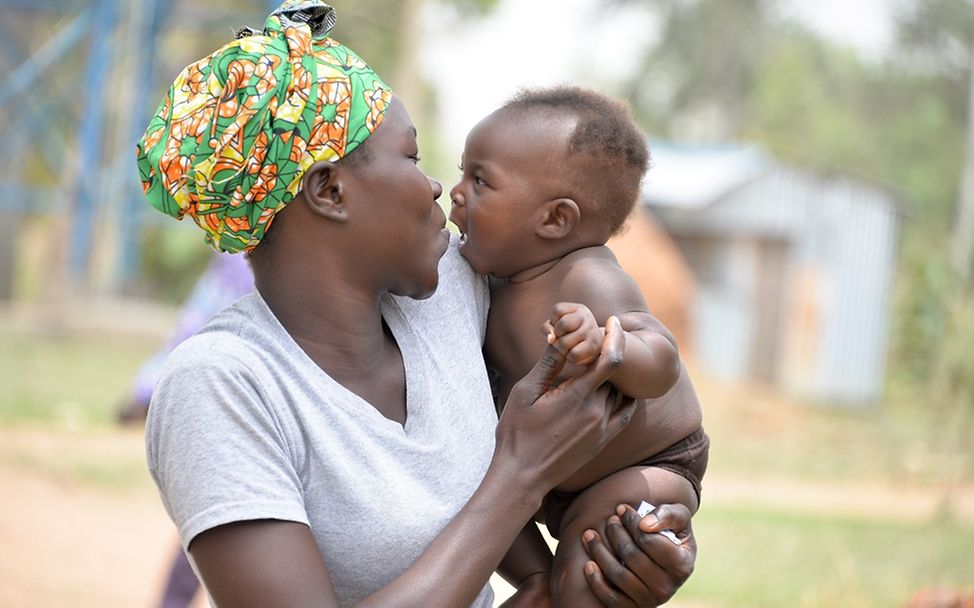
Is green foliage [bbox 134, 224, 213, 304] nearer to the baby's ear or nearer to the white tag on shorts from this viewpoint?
the baby's ear

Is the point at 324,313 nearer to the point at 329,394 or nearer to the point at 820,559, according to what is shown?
the point at 329,394

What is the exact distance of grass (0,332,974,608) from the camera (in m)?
7.93

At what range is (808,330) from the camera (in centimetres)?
1877

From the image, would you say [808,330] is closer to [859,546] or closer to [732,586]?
[859,546]

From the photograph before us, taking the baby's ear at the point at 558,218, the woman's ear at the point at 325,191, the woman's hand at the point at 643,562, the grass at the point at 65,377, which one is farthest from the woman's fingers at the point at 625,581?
the grass at the point at 65,377

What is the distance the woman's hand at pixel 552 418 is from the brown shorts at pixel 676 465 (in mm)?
332

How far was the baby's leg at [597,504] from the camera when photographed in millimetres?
2250

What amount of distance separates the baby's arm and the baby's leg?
195 millimetres

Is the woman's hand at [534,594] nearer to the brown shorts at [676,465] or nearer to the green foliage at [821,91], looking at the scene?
the brown shorts at [676,465]

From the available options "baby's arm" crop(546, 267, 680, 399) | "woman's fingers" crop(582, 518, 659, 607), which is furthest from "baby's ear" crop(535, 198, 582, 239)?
"woman's fingers" crop(582, 518, 659, 607)

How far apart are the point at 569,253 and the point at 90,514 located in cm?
646

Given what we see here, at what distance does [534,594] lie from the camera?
234 cm

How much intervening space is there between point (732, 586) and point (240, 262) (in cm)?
401

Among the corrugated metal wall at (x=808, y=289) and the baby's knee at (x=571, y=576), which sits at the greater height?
the baby's knee at (x=571, y=576)
